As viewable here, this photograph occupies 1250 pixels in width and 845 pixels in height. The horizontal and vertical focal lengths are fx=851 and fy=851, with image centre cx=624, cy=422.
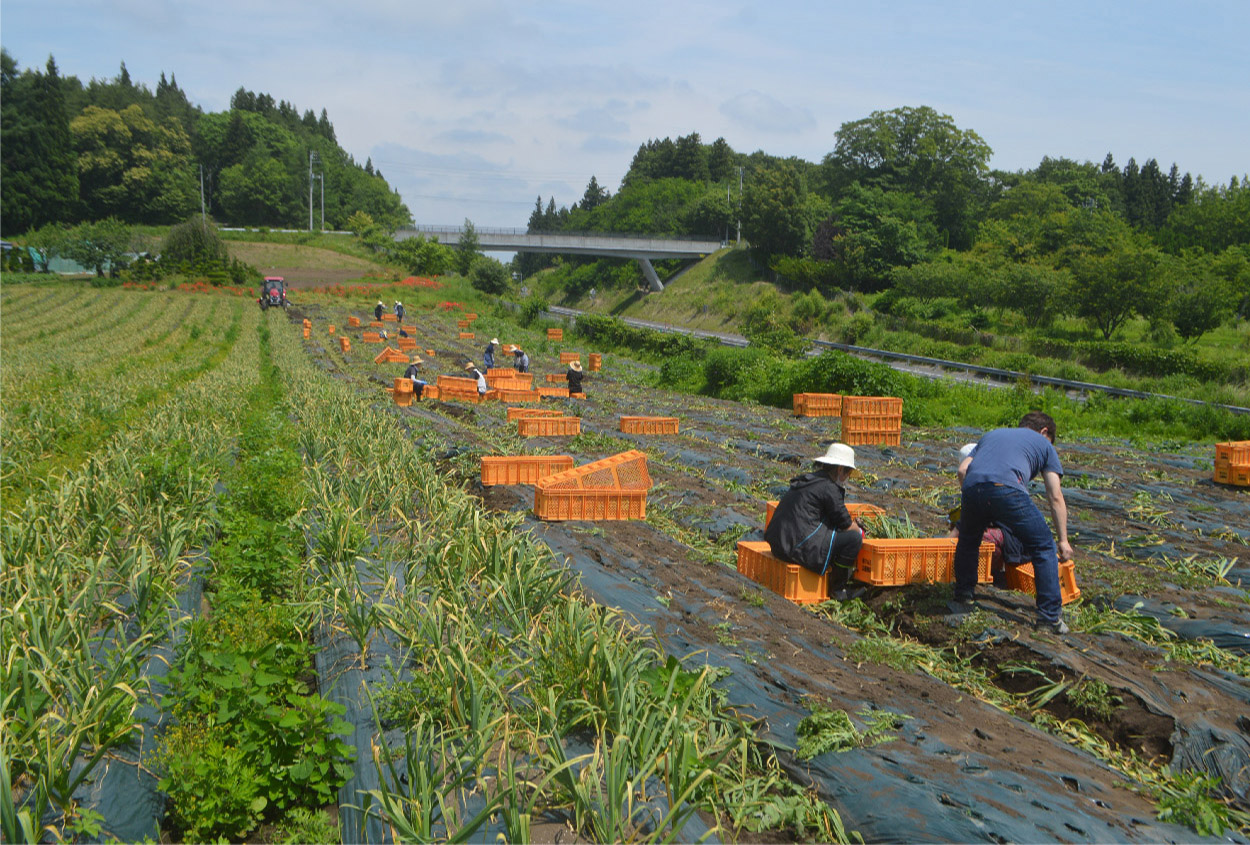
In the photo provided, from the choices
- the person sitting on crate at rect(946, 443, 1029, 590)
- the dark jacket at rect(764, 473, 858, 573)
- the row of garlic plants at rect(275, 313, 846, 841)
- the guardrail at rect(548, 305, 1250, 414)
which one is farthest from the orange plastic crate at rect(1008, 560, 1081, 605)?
the guardrail at rect(548, 305, 1250, 414)

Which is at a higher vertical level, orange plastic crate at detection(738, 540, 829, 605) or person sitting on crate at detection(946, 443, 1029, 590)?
person sitting on crate at detection(946, 443, 1029, 590)

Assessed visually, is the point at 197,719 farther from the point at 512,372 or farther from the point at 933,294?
the point at 933,294

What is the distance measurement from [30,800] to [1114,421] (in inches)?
791

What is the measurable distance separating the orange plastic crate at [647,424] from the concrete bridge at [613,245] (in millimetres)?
53480

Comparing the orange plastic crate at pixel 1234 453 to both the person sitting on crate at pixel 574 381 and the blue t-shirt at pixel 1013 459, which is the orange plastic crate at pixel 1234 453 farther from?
the person sitting on crate at pixel 574 381

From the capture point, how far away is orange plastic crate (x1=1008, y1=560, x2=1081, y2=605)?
6.18 metres

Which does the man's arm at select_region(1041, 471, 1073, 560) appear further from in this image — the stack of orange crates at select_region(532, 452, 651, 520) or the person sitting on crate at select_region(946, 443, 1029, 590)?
the stack of orange crates at select_region(532, 452, 651, 520)

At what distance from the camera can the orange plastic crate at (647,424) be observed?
13852 mm

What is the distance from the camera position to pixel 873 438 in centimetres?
1425

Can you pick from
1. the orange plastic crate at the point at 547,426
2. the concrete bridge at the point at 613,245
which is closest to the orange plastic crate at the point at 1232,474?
the orange plastic crate at the point at 547,426

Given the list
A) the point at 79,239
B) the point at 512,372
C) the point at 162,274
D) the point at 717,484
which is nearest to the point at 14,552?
the point at 717,484

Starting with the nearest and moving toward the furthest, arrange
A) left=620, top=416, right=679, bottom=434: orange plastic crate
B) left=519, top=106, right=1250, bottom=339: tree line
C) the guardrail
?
left=620, top=416, right=679, bottom=434: orange plastic crate → the guardrail → left=519, top=106, right=1250, bottom=339: tree line

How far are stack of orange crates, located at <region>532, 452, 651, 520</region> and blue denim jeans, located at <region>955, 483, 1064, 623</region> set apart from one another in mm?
3496

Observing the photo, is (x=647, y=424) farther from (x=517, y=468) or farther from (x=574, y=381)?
(x=574, y=381)
